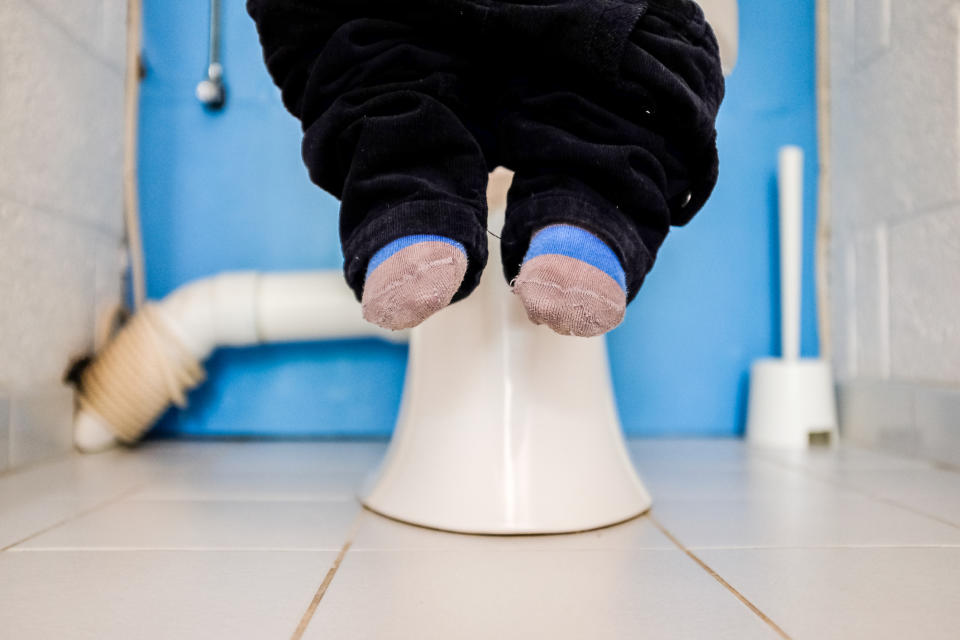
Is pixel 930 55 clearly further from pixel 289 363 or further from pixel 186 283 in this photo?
pixel 186 283

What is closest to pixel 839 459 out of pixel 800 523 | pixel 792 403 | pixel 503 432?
pixel 792 403

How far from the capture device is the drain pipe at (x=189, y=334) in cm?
95

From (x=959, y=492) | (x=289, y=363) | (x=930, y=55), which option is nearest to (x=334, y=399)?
(x=289, y=363)

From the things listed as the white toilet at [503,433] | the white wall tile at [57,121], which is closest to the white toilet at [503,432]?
the white toilet at [503,433]

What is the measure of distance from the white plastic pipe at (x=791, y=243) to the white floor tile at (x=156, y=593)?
832 millimetres

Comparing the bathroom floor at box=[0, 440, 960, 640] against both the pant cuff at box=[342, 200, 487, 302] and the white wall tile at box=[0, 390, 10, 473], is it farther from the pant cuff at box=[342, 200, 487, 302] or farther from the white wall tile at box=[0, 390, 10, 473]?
the pant cuff at box=[342, 200, 487, 302]

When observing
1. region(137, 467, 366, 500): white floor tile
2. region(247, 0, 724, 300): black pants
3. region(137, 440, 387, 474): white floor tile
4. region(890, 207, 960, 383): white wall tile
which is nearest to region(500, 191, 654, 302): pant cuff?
region(247, 0, 724, 300): black pants

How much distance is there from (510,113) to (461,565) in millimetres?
342

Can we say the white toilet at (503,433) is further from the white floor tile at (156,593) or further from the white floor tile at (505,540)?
the white floor tile at (156,593)

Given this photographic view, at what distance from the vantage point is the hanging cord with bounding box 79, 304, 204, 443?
94 cm

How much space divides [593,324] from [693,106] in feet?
0.61

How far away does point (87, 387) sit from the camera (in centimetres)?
95

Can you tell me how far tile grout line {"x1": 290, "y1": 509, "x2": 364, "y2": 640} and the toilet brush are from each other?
0.71m

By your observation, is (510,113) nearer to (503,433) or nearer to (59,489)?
(503,433)
